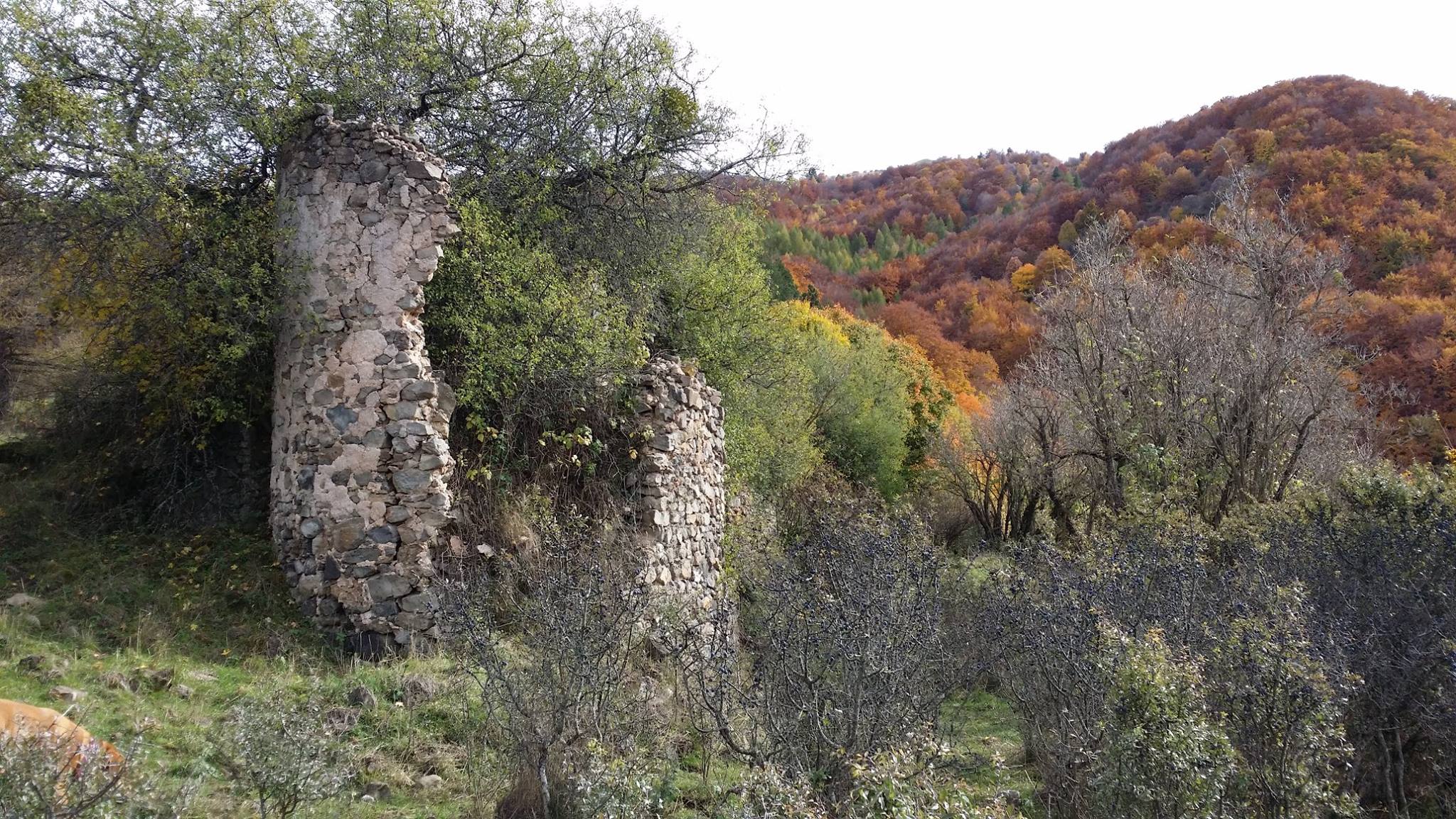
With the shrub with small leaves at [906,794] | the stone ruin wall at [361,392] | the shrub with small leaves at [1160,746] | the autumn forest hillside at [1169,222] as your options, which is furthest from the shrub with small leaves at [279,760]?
the autumn forest hillside at [1169,222]

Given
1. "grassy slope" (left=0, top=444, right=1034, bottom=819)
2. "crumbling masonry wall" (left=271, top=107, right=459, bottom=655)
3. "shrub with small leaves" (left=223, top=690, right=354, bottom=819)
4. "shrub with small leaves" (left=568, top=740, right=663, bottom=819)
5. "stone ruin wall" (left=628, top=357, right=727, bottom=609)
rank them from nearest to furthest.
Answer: "shrub with small leaves" (left=223, top=690, right=354, bottom=819), "shrub with small leaves" (left=568, top=740, right=663, bottom=819), "grassy slope" (left=0, top=444, right=1034, bottom=819), "crumbling masonry wall" (left=271, top=107, right=459, bottom=655), "stone ruin wall" (left=628, top=357, right=727, bottom=609)

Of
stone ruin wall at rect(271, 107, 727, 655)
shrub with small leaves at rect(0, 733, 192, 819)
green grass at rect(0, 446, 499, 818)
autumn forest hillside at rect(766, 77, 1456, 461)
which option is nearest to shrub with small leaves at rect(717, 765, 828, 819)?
green grass at rect(0, 446, 499, 818)

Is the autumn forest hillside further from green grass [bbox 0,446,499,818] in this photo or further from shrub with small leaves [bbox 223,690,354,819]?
shrub with small leaves [bbox 223,690,354,819]

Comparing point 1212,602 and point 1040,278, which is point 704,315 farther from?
point 1040,278

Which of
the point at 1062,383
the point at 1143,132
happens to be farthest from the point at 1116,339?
the point at 1143,132

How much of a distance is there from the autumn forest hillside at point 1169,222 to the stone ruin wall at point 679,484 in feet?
14.9

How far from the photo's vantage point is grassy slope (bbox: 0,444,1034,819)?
4906mm

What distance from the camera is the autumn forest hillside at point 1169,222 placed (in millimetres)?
21219

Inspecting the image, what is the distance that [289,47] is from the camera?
834 cm

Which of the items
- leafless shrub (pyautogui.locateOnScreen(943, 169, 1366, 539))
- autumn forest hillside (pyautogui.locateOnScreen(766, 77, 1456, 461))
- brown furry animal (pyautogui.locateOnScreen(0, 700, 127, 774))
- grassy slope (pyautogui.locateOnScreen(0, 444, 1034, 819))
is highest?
autumn forest hillside (pyautogui.locateOnScreen(766, 77, 1456, 461))

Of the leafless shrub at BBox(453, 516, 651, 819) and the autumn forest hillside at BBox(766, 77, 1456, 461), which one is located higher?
the autumn forest hillside at BBox(766, 77, 1456, 461)

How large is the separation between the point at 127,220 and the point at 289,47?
7.86ft

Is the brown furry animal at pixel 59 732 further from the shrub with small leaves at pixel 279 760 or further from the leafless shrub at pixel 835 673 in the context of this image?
the leafless shrub at pixel 835 673

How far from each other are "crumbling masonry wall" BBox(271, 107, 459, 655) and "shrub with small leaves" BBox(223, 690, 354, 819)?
263 cm
